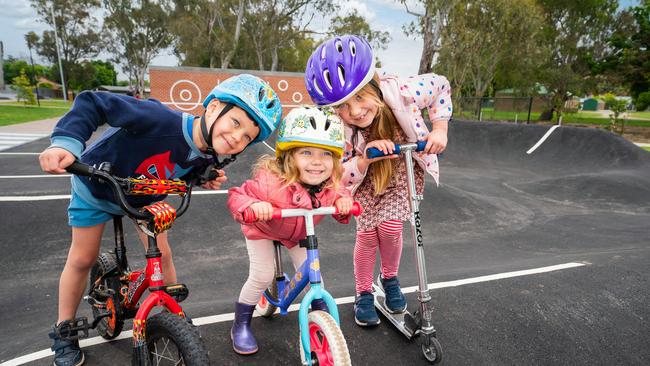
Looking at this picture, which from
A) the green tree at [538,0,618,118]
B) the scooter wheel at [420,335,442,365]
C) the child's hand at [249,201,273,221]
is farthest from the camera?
the green tree at [538,0,618,118]

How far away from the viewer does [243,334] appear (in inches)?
104

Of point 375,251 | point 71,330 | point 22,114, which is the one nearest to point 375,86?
point 375,251

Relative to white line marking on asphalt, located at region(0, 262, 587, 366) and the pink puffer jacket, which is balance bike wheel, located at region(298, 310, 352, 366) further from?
white line marking on asphalt, located at region(0, 262, 587, 366)

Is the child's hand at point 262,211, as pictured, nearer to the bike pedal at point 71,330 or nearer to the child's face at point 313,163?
the child's face at point 313,163

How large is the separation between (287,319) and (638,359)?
2.61m

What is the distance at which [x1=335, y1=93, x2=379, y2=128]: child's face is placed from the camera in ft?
8.63

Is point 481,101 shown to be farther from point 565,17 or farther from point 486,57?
point 565,17

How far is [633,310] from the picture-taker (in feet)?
10.8

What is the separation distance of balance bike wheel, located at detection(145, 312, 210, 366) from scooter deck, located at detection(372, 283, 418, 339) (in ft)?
5.18

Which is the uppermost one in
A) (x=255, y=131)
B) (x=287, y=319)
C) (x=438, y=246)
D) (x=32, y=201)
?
(x=255, y=131)

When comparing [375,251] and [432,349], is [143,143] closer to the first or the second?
[375,251]

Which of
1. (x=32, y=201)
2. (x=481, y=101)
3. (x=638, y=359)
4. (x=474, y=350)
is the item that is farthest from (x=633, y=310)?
(x=481, y=101)

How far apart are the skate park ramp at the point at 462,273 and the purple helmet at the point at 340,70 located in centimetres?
183

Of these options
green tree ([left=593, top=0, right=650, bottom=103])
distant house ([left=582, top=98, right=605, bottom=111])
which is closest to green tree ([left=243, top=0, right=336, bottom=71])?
green tree ([left=593, top=0, right=650, bottom=103])
